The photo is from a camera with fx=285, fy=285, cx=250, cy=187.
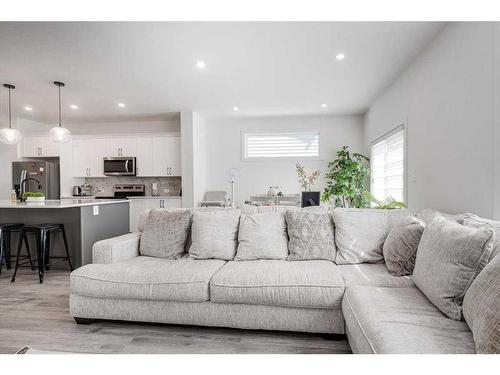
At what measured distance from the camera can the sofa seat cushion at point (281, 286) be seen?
187 cm

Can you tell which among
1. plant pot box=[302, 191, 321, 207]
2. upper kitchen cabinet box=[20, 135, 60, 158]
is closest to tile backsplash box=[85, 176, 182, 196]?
upper kitchen cabinet box=[20, 135, 60, 158]

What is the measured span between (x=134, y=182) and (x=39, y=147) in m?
2.11

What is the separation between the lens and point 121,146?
625 cm

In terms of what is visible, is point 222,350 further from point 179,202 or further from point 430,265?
point 179,202

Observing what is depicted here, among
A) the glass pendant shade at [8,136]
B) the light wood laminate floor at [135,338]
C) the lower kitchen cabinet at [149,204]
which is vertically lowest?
the light wood laminate floor at [135,338]

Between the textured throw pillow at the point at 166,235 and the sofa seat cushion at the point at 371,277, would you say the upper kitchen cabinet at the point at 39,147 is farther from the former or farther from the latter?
the sofa seat cushion at the point at 371,277

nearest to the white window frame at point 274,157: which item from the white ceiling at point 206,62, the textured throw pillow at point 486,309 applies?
the white ceiling at point 206,62

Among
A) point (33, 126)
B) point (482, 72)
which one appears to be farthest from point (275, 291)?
point (33, 126)

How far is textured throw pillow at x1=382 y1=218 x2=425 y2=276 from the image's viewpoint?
6.59 feet

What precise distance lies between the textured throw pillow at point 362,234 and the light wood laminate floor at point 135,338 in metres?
0.68

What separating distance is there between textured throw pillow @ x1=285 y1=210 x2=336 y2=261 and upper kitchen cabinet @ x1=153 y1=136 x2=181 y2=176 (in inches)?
163

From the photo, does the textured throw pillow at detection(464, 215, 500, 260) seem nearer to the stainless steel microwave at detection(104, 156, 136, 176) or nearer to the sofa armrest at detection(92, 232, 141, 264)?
the sofa armrest at detection(92, 232, 141, 264)

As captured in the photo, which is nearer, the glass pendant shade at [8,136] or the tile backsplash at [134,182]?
the glass pendant shade at [8,136]
